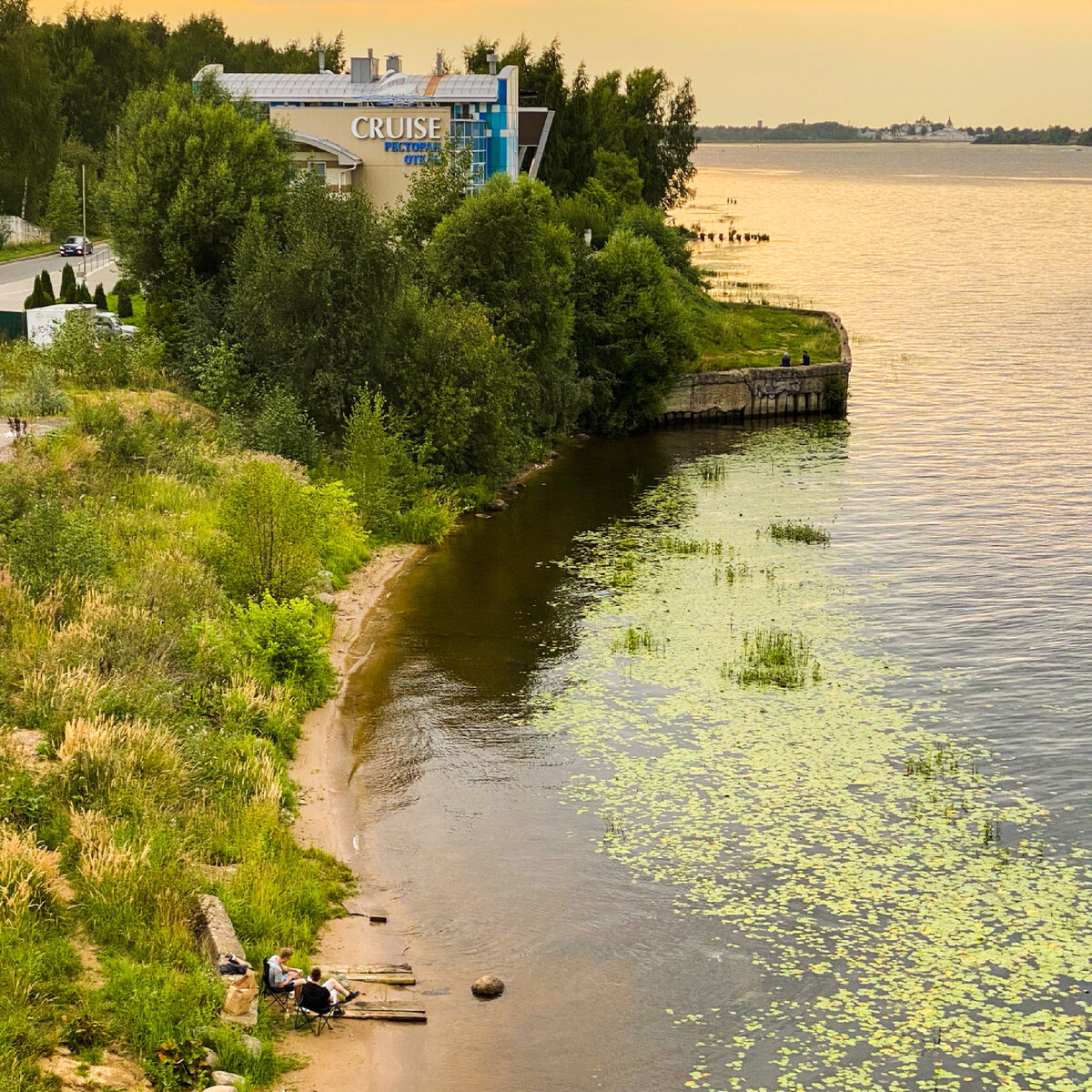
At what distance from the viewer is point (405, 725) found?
31.8 meters

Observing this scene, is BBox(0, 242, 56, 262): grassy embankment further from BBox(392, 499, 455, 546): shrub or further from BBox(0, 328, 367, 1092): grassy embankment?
BBox(392, 499, 455, 546): shrub

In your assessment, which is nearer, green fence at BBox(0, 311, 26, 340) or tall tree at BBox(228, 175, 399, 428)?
tall tree at BBox(228, 175, 399, 428)

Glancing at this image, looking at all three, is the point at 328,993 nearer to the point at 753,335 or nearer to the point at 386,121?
the point at 386,121

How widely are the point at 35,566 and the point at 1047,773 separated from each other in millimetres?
22267

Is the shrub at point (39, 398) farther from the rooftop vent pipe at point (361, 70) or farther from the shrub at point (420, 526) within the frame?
the rooftop vent pipe at point (361, 70)

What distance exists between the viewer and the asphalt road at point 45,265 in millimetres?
82938

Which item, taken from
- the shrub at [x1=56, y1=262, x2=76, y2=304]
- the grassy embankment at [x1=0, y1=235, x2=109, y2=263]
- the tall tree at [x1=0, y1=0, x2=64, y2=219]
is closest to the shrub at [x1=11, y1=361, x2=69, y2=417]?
the shrub at [x1=56, y1=262, x2=76, y2=304]

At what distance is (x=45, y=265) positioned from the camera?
9050cm

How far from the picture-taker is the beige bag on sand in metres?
19.7

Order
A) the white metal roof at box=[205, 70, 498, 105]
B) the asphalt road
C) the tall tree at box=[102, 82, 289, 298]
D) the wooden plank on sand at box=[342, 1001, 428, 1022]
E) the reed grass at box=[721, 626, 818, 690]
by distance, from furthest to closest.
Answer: the asphalt road
the white metal roof at box=[205, 70, 498, 105]
the tall tree at box=[102, 82, 289, 298]
the reed grass at box=[721, 626, 818, 690]
the wooden plank on sand at box=[342, 1001, 428, 1022]

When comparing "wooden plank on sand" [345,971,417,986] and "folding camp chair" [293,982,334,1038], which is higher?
"folding camp chair" [293,982,334,1038]

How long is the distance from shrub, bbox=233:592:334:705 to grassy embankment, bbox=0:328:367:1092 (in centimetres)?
6

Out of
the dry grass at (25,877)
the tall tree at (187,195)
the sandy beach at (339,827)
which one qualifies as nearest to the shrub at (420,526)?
the sandy beach at (339,827)

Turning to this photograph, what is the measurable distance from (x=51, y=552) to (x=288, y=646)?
564 cm
